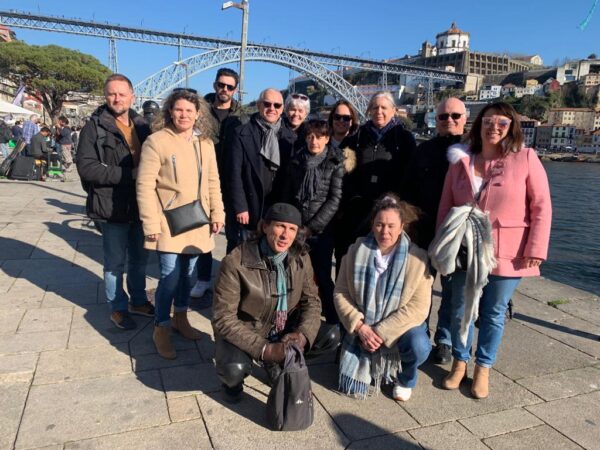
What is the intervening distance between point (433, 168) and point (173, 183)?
63.6 inches

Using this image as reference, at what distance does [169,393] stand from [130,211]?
1253 millimetres

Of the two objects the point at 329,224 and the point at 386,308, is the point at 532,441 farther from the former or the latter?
the point at 329,224

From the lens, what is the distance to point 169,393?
95.2 inches

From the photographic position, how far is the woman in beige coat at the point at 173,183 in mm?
2662

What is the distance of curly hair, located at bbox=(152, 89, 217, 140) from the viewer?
2703mm

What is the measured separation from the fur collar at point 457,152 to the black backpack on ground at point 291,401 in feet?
4.70

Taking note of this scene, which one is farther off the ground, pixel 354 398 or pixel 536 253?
pixel 536 253

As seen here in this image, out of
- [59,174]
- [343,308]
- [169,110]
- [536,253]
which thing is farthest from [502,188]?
[59,174]

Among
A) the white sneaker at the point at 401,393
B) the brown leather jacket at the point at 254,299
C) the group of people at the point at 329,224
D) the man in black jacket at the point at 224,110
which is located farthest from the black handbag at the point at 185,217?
the white sneaker at the point at 401,393

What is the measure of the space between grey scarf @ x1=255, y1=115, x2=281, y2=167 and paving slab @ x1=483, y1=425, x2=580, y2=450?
2.09 metres

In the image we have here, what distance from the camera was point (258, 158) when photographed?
3.13 meters

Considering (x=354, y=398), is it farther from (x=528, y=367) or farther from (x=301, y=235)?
(x=528, y=367)

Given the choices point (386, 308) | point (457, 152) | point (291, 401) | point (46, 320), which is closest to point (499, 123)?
point (457, 152)

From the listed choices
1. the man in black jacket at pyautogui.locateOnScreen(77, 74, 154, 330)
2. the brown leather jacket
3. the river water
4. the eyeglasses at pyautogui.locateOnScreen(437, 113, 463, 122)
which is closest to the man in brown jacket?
the brown leather jacket
